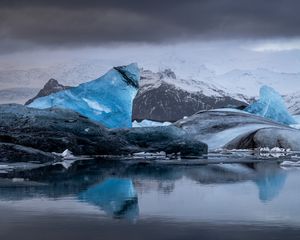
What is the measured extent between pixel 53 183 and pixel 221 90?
152 m

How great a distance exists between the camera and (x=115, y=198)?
7254 millimetres

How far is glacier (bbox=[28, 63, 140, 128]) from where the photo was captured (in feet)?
83.8

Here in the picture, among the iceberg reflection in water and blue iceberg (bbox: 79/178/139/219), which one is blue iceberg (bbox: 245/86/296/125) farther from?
blue iceberg (bbox: 79/178/139/219)

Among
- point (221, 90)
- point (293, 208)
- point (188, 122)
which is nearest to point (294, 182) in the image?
point (293, 208)

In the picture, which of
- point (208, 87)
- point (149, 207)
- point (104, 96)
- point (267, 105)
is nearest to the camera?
point (149, 207)

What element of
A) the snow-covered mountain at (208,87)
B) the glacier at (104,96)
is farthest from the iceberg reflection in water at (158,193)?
the snow-covered mountain at (208,87)

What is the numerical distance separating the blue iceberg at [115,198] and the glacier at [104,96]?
16496mm

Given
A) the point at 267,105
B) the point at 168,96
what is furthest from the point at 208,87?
the point at 267,105

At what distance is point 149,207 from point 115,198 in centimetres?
80

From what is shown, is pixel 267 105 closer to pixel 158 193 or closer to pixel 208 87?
pixel 158 193

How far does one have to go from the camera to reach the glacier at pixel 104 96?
25547mm

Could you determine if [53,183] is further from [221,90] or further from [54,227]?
[221,90]

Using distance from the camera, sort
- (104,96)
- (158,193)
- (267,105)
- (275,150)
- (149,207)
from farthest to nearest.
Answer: (267,105) → (104,96) → (275,150) → (158,193) → (149,207)

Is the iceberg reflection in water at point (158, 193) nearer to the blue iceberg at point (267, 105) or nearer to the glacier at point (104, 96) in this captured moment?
the glacier at point (104, 96)
